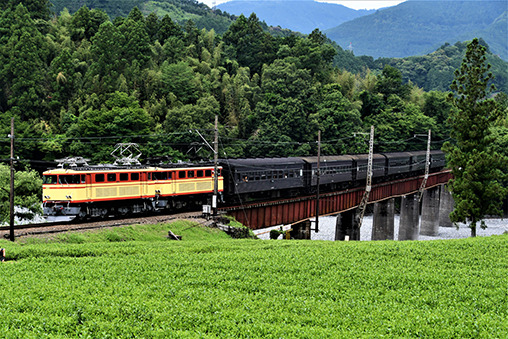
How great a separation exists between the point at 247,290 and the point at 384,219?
49.9 m

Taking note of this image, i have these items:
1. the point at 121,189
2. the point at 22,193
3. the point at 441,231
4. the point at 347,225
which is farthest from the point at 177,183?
the point at 441,231

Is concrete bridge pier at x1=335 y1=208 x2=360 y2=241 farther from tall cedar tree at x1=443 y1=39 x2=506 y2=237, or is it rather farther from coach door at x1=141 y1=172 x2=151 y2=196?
coach door at x1=141 y1=172 x2=151 y2=196

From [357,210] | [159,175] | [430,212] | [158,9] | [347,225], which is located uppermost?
[158,9]

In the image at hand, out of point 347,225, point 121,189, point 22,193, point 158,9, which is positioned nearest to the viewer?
point 121,189

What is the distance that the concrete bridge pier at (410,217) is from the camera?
73.3 metres

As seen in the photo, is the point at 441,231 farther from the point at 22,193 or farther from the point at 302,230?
the point at 22,193

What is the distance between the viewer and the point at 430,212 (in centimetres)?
8200

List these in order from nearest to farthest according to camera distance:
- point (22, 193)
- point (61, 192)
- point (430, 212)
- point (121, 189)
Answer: point (61, 192) → point (121, 189) → point (22, 193) → point (430, 212)

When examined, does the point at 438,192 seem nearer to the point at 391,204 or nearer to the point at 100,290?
the point at 391,204

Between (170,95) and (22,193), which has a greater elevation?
(170,95)

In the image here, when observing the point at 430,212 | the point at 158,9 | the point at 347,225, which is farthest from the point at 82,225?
the point at 158,9

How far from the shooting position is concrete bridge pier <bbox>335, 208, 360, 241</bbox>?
58.3 metres

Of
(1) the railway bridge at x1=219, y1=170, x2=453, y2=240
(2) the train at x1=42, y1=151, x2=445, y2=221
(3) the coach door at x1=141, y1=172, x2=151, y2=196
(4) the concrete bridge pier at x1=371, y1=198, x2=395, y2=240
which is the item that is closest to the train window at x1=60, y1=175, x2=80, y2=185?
(2) the train at x1=42, y1=151, x2=445, y2=221

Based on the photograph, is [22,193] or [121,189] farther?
[22,193]
